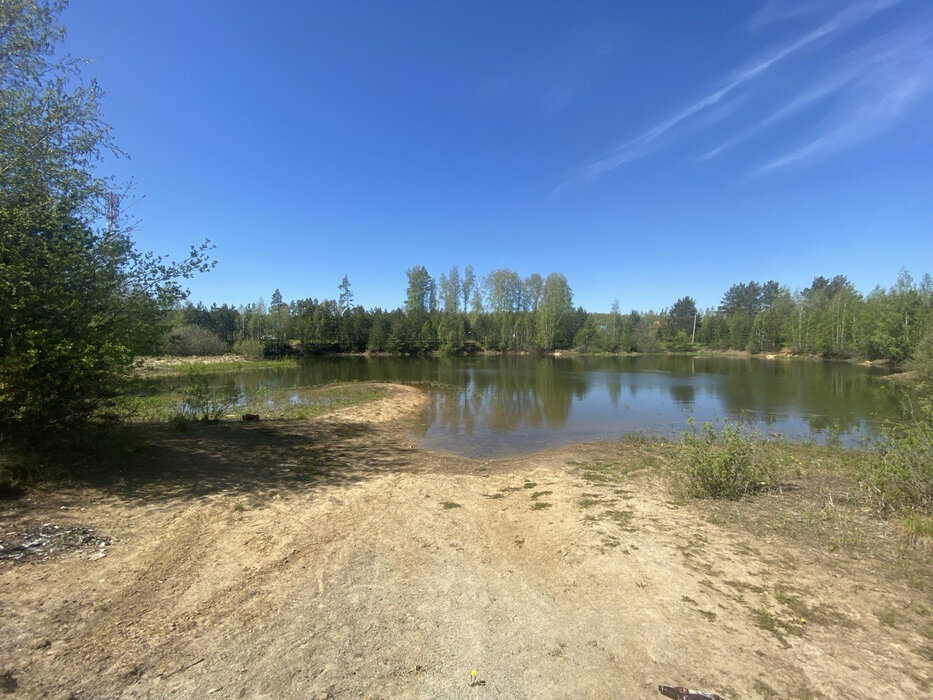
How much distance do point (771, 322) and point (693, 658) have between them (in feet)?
314

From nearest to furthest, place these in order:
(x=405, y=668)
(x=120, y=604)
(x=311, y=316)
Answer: (x=405, y=668) → (x=120, y=604) → (x=311, y=316)

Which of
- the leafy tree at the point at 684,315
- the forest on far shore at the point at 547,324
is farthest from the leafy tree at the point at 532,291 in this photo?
the leafy tree at the point at 684,315

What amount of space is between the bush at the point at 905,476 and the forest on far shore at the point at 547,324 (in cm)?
5892

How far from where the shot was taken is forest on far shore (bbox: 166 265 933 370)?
2261 inches

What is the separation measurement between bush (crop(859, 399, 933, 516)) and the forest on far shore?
193 feet

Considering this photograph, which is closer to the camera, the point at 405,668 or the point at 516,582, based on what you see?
the point at 405,668

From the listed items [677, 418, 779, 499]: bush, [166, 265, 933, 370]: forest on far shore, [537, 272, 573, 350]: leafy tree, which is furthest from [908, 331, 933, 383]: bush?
[537, 272, 573, 350]: leafy tree

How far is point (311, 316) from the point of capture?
75188 mm

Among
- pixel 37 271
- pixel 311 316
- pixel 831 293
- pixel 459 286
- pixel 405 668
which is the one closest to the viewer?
pixel 405 668

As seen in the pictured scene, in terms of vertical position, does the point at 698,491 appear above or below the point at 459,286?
below

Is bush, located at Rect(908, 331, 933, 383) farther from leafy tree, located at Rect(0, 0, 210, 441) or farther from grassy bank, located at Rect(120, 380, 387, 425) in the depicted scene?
leafy tree, located at Rect(0, 0, 210, 441)

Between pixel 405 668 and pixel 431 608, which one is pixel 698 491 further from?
pixel 405 668

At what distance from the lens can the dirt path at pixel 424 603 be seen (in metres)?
3.02

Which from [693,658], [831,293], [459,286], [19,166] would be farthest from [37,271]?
[831,293]
